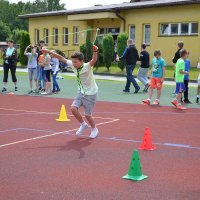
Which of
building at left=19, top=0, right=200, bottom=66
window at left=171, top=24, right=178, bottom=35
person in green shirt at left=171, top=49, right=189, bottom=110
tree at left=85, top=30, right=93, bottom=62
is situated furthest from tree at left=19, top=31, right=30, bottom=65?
person in green shirt at left=171, top=49, right=189, bottom=110

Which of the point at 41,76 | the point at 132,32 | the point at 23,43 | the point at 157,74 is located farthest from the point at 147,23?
the point at 157,74

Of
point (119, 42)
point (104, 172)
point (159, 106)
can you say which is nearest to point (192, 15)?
point (119, 42)

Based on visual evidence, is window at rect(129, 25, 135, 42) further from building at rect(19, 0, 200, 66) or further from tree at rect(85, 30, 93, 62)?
tree at rect(85, 30, 93, 62)

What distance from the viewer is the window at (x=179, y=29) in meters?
30.3

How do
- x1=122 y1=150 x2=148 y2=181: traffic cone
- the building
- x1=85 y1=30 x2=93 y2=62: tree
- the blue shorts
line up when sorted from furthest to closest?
the building
x1=85 y1=30 x2=93 y2=62: tree
the blue shorts
x1=122 y1=150 x2=148 y2=181: traffic cone

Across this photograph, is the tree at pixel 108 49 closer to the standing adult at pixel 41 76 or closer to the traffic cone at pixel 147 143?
the standing adult at pixel 41 76

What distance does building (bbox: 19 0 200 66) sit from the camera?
99.0 ft

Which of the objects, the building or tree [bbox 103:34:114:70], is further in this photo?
the building

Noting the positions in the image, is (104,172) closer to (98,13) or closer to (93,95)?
(93,95)

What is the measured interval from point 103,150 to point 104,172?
4.49ft

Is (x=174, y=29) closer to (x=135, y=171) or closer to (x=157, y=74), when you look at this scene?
(x=157, y=74)

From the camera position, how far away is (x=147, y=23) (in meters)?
33.6

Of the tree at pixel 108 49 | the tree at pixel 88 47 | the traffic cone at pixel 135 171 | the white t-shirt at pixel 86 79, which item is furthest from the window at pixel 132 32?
the traffic cone at pixel 135 171

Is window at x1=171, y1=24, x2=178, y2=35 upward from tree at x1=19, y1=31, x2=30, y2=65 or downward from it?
upward
